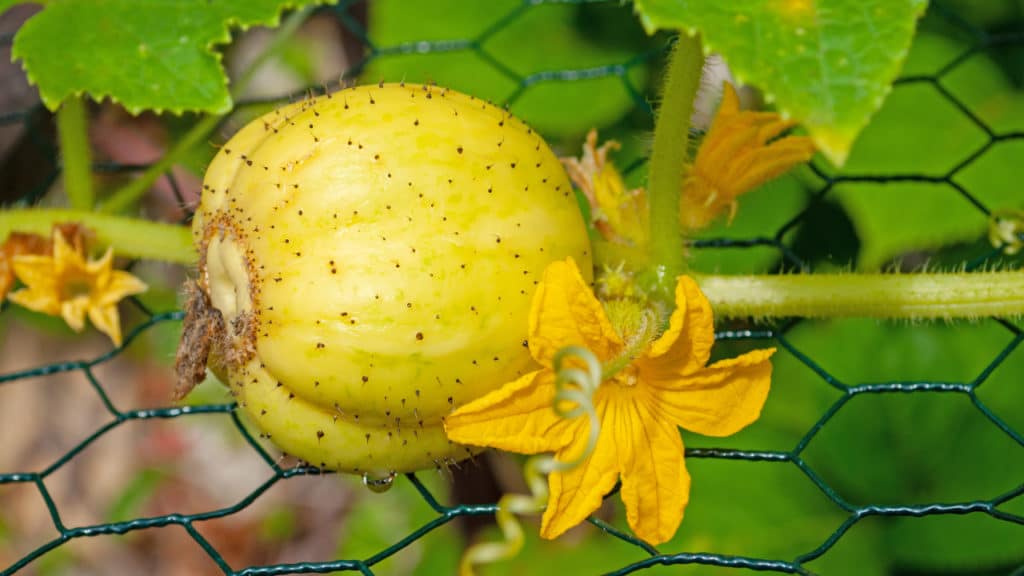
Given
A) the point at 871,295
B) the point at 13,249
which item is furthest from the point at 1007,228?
the point at 13,249

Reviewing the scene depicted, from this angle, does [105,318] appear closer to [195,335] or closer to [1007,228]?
[195,335]

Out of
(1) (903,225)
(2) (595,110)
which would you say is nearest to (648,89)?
(2) (595,110)

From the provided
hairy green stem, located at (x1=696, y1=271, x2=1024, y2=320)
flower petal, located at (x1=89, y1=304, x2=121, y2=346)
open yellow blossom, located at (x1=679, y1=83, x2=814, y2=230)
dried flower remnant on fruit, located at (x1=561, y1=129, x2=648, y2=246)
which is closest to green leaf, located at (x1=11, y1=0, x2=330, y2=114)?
flower petal, located at (x1=89, y1=304, x2=121, y2=346)

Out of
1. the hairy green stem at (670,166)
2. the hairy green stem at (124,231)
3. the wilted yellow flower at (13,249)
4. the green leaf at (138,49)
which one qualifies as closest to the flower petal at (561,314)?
the hairy green stem at (670,166)

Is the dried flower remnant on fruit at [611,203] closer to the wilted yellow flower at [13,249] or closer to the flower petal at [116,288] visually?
the flower petal at [116,288]

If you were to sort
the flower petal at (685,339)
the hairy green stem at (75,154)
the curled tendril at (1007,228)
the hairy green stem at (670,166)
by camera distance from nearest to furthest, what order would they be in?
the flower petal at (685,339), the hairy green stem at (670,166), the curled tendril at (1007,228), the hairy green stem at (75,154)

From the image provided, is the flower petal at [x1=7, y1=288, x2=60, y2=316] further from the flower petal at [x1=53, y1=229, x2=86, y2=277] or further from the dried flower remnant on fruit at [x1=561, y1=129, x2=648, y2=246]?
the dried flower remnant on fruit at [x1=561, y1=129, x2=648, y2=246]
